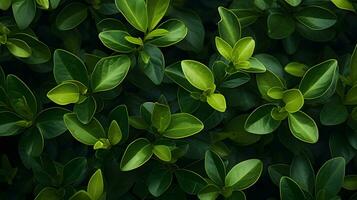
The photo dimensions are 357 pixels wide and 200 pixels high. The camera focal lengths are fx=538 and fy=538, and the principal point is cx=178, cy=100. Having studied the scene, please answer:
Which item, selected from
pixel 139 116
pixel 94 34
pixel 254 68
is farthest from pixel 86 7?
pixel 254 68

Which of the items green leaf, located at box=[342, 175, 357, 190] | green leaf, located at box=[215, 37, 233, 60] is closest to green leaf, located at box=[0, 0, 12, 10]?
green leaf, located at box=[215, 37, 233, 60]

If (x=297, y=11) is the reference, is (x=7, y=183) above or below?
below

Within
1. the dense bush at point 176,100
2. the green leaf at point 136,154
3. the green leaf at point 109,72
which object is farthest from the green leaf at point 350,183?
the green leaf at point 109,72

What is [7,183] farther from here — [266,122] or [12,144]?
[266,122]

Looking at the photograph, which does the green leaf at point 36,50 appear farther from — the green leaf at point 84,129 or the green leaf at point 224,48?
the green leaf at point 224,48

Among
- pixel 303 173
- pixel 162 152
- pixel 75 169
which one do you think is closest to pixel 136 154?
pixel 162 152

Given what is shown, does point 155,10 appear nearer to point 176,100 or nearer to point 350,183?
point 176,100

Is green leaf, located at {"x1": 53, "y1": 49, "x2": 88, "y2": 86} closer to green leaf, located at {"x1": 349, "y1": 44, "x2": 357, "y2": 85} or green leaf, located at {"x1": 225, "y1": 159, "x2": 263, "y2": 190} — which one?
green leaf, located at {"x1": 225, "y1": 159, "x2": 263, "y2": 190}
